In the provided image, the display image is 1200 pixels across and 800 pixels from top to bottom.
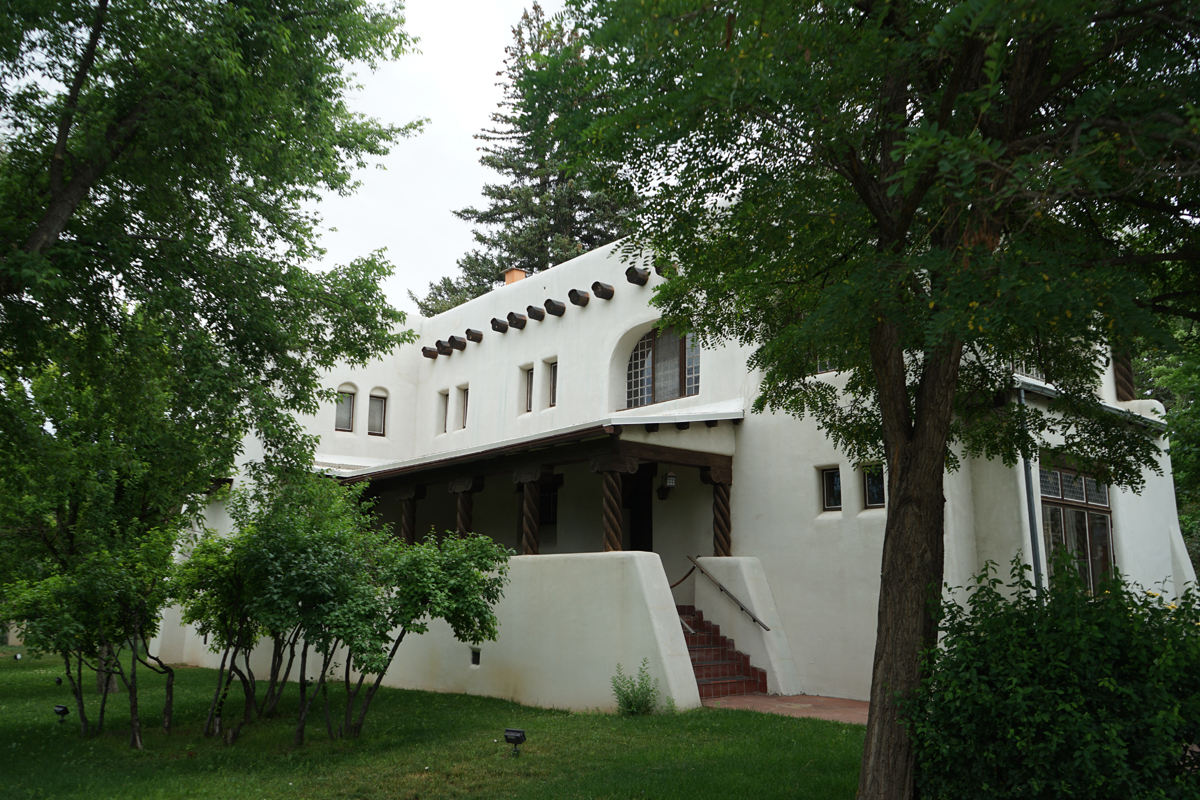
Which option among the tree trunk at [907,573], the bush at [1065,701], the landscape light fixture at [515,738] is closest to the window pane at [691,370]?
the landscape light fixture at [515,738]

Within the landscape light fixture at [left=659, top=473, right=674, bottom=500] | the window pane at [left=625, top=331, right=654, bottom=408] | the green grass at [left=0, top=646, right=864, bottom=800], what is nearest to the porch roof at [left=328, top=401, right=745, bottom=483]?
the landscape light fixture at [left=659, top=473, right=674, bottom=500]

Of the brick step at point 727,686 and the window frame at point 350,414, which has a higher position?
the window frame at point 350,414

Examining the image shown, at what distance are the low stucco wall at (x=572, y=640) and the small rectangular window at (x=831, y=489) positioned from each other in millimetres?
3088

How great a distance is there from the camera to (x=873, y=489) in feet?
41.9

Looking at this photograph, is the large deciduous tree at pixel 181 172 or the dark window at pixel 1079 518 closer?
the large deciduous tree at pixel 181 172

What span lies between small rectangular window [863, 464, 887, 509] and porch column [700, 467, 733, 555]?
2.38 meters

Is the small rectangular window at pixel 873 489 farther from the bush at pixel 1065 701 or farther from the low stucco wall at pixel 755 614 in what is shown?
the bush at pixel 1065 701

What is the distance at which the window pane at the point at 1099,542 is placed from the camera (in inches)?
529

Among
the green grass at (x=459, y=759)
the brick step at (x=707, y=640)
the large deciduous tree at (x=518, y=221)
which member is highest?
→ the large deciduous tree at (x=518, y=221)

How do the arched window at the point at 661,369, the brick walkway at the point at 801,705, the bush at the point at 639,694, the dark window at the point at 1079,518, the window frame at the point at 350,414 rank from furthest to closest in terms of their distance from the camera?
1. the window frame at the point at 350,414
2. the arched window at the point at 661,369
3. the dark window at the point at 1079,518
4. the bush at the point at 639,694
5. the brick walkway at the point at 801,705

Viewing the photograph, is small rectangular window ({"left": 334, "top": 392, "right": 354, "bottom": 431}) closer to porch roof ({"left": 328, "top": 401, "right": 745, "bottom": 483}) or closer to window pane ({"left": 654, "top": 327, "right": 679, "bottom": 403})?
porch roof ({"left": 328, "top": 401, "right": 745, "bottom": 483})

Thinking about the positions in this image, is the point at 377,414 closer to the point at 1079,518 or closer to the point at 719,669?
the point at 719,669

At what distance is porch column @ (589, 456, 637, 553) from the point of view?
12.8 meters

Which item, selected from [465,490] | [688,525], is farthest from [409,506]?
[688,525]
